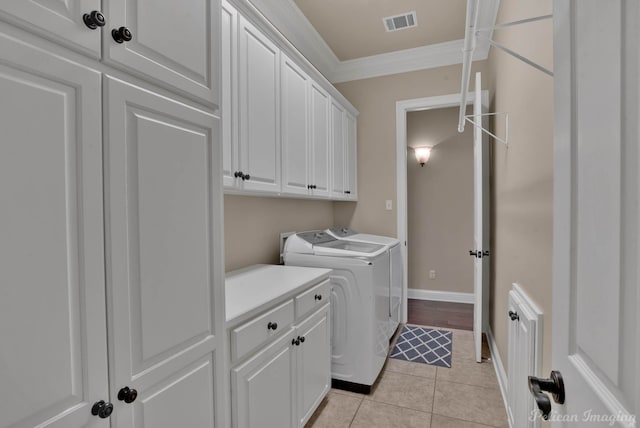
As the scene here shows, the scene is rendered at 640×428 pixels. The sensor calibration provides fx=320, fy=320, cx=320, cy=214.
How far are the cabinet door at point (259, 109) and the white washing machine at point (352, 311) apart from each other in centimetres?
63

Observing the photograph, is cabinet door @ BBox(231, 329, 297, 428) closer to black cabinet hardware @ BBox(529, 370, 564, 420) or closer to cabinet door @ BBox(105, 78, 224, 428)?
cabinet door @ BBox(105, 78, 224, 428)

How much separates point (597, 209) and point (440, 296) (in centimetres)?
401

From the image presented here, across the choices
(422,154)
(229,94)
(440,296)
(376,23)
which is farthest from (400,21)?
(440,296)

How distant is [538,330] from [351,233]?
7.21 ft

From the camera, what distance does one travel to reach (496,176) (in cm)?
258

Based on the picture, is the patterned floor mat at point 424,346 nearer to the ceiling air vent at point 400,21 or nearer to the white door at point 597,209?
the white door at point 597,209

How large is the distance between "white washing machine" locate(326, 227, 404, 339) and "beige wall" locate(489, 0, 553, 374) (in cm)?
81

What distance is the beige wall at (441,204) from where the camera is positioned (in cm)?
406

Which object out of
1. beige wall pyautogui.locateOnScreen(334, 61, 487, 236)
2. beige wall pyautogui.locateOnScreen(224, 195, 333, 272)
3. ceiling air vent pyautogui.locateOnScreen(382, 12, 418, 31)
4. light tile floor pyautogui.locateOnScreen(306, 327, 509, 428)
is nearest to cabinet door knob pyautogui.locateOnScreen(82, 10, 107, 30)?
beige wall pyautogui.locateOnScreen(224, 195, 333, 272)

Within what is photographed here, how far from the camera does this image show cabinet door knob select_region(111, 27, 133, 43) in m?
0.71

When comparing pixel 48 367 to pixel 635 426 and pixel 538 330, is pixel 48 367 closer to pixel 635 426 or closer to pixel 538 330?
pixel 635 426

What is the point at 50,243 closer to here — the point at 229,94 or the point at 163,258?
the point at 163,258

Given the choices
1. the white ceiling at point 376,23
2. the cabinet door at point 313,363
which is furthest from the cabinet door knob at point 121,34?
the white ceiling at point 376,23

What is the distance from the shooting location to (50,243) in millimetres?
596
